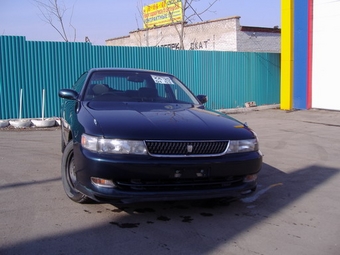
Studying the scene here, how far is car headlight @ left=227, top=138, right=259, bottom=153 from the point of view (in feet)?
13.6

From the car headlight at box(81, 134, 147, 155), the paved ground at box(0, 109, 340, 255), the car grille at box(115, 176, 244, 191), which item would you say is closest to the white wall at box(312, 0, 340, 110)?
the paved ground at box(0, 109, 340, 255)

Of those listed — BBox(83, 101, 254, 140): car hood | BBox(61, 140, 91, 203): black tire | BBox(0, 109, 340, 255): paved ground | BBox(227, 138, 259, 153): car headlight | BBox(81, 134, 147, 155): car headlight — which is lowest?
BBox(0, 109, 340, 255): paved ground

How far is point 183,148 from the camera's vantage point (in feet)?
12.8

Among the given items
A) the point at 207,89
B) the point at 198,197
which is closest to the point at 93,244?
the point at 198,197

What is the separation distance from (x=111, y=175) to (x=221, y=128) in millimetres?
1305

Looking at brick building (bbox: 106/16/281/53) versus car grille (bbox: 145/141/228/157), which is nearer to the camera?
car grille (bbox: 145/141/228/157)

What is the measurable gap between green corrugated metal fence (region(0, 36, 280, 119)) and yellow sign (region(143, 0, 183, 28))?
493 inches

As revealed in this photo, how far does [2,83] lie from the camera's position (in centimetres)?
1198

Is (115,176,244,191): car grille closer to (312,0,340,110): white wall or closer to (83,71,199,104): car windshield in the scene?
Result: (83,71,199,104): car windshield

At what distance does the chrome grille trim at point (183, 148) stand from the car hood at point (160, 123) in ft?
0.16

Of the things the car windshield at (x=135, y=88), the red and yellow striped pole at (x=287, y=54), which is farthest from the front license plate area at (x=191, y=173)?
the red and yellow striped pole at (x=287, y=54)

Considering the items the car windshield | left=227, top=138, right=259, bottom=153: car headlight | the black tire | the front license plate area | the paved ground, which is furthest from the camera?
the car windshield

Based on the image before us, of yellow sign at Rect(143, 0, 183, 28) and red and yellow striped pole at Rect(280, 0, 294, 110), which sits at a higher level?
yellow sign at Rect(143, 0, 183, 28)

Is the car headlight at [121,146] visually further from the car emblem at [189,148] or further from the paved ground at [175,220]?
the paved ground at [175,220]
